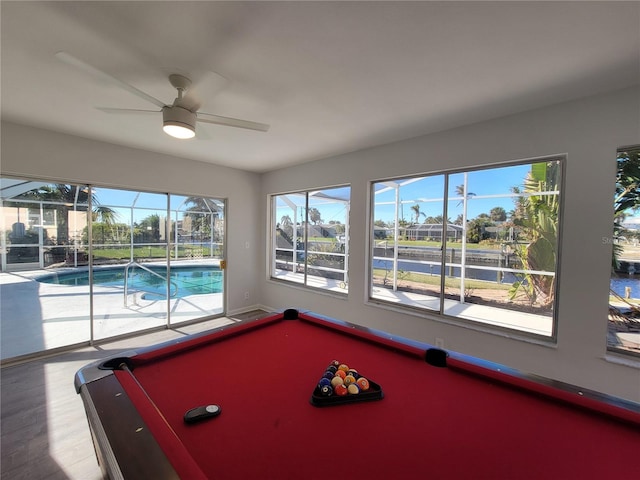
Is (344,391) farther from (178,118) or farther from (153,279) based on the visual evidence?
(153,279)

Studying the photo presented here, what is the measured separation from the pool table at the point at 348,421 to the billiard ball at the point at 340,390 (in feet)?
0.04

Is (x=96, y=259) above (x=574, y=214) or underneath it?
underneath

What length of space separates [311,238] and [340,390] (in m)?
3.56

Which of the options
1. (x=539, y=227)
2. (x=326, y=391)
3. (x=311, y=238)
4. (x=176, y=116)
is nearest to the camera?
(x=326, y=391)

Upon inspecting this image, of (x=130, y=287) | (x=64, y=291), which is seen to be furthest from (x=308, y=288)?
(x=64, y=291)

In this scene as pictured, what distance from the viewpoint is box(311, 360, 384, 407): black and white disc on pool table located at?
3.55 feet

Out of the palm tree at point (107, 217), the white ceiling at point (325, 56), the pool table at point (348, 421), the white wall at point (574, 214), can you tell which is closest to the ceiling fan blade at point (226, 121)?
the white ceiling at point (325, 56)

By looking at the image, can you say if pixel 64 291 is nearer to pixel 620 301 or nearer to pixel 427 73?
pixel 427 73

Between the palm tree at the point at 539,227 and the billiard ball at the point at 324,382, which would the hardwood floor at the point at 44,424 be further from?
the palm tree at the point at 539,227

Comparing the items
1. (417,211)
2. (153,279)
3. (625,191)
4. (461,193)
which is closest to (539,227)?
(625,191)

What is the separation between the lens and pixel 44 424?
77.6 inches

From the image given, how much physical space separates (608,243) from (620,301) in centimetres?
51

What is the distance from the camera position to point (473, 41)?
146 centimetres

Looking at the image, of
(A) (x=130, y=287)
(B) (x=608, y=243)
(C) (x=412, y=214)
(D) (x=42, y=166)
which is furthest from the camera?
(A) (x=130, y=287)
